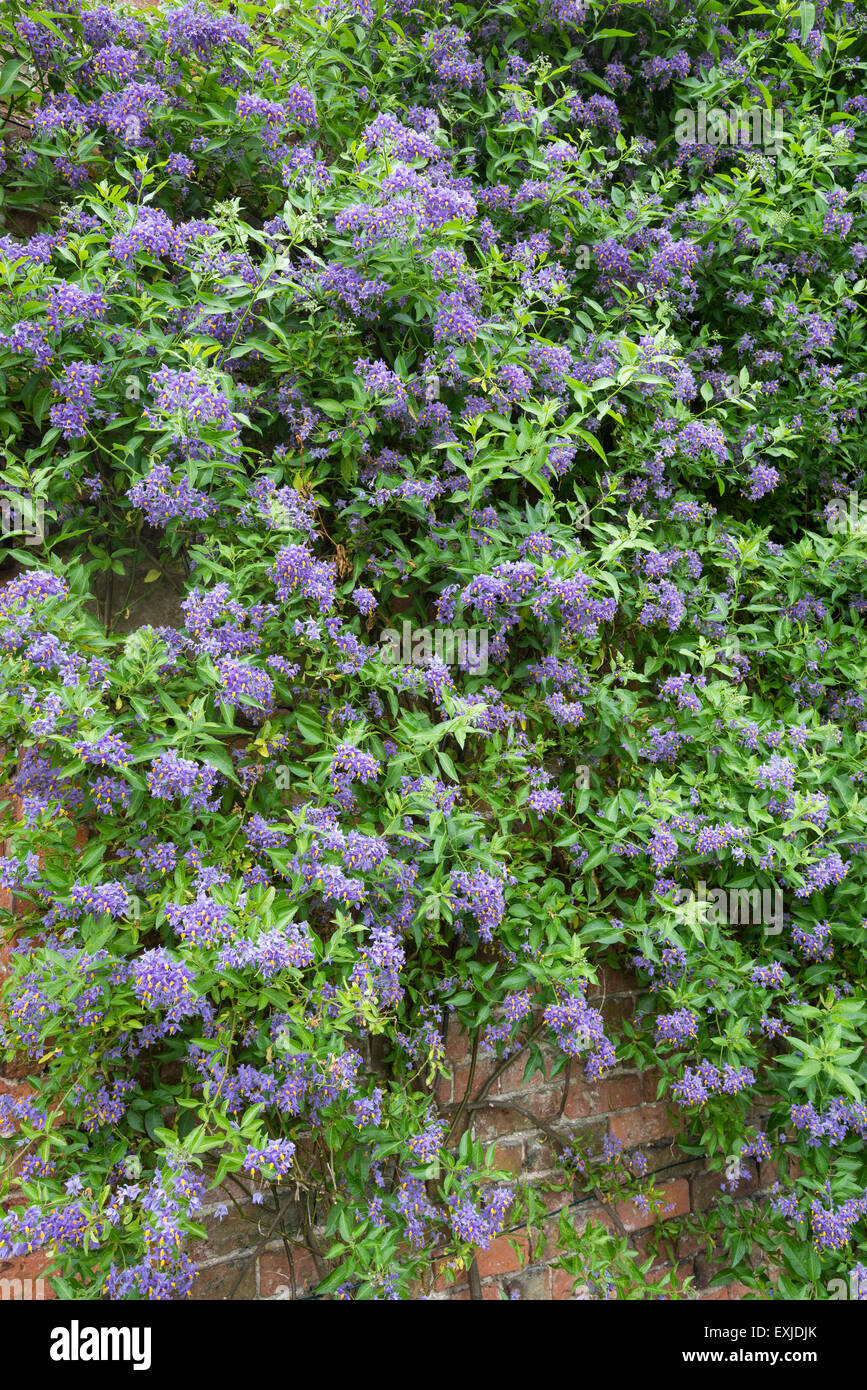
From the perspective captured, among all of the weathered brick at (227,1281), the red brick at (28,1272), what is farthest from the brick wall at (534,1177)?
the red brick at (28,1272)

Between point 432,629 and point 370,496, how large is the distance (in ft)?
1.38

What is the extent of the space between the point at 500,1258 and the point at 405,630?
188 cm

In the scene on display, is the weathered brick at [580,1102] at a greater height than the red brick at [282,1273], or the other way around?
the weathered brick at [580,1102]

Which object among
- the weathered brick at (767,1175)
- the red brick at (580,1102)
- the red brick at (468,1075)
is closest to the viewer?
the red brick at (468,1075)

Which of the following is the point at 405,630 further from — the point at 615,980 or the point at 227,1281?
the point at 227,1281

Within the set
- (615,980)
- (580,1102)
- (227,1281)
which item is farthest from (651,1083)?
(227,1281)

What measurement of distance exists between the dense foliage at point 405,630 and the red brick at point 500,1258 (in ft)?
0.48

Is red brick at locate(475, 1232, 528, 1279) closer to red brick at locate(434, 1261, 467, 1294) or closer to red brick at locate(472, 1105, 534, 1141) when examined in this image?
red brick at locate(434, 1261, 467, 1294)

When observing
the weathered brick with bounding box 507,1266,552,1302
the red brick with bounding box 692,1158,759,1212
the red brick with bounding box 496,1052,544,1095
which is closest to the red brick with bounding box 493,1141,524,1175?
the red brick with bounding box 496,1052,544,1095

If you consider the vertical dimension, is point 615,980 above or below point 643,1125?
above

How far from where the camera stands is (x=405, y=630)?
247 centimetres

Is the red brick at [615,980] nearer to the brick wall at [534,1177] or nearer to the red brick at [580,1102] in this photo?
the brick wall at [534,1177]

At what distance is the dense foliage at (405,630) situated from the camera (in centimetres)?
192

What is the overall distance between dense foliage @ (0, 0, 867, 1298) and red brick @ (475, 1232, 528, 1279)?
146mm
